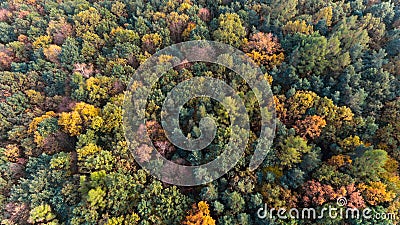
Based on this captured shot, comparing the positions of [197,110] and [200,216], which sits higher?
[197,110]

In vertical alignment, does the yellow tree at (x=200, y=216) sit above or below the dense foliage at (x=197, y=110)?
below

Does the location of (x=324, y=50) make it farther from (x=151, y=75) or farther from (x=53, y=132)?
Result: (x=53, y=132)

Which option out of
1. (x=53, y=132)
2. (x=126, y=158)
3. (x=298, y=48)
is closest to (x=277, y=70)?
(x=298, y=48)

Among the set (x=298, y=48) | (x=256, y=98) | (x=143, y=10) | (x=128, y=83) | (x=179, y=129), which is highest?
(x=143, y=10)

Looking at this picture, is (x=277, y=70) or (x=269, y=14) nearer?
(x=277, y=70)

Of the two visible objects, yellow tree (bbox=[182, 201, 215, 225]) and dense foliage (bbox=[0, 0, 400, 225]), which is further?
dense foliage (bbox=[0, 0, 400, 225])

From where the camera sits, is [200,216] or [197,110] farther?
[197,110]

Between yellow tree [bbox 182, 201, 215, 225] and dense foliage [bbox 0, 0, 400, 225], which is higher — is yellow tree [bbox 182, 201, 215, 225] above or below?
below

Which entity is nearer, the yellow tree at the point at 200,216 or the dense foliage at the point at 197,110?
the yellow tree at the point at 200,216
